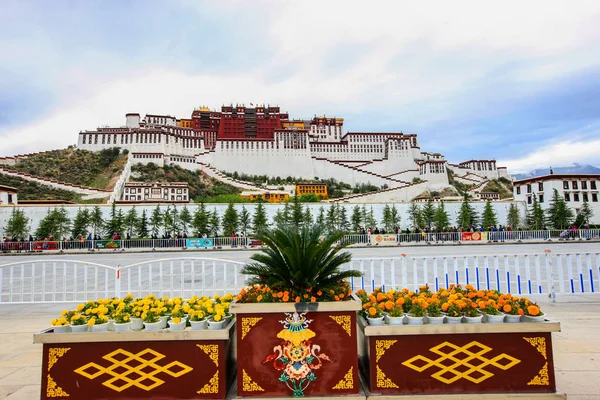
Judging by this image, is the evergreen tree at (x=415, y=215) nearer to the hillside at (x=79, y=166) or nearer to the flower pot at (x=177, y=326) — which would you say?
the flower pot at (x=177, y=326)

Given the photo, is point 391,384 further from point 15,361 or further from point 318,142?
point 318,142

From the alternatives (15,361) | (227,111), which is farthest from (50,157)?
(15,361)

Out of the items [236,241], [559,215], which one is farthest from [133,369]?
[559,215]

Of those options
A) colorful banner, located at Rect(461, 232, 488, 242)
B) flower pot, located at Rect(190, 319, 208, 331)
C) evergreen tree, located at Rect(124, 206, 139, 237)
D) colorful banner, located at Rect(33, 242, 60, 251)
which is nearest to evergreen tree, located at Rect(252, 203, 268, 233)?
evergreen tree, located at Rect(124, 206, 139, 237)

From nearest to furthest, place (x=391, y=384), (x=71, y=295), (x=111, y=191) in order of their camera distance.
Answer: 1. (x=391, y=384)
2. (x=71, y=295)
3. (x=111, y=191)

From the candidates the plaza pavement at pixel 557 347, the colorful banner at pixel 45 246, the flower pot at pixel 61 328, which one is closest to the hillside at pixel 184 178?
the colorful banner at pixel 45 246

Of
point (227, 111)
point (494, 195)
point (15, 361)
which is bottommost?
point (15, 361)

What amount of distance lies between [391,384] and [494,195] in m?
69.8

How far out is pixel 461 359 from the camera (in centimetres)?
273

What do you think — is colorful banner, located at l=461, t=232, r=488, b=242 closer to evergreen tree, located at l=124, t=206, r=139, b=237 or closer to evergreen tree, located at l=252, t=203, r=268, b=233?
evergreen tree, located at l=252, t=203, r=268, b=233

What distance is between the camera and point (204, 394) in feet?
8.95

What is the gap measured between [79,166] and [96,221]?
1489 inches

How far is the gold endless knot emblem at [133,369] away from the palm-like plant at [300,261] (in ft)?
3.06

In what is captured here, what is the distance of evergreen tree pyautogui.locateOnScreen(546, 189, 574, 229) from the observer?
38.3 meters
